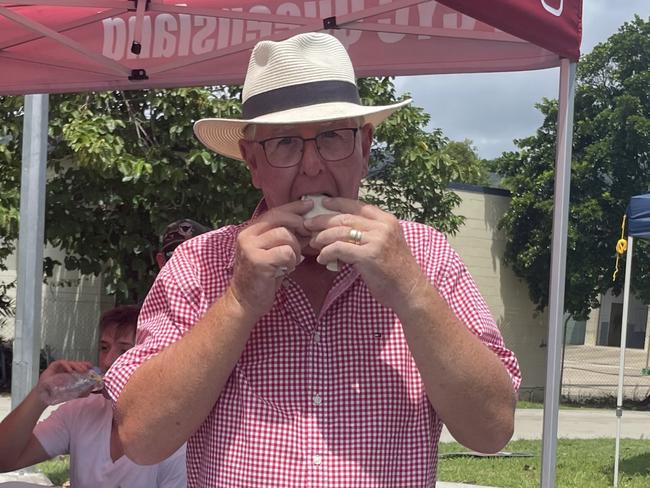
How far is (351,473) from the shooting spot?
147 cm

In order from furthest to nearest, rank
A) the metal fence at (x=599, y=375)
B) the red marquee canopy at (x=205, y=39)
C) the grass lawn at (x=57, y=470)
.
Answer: the metal fence at (x=599, y=375) → the grass lawn at (x=57, y=470) → the red marquee canopy at (x=205, y=39)

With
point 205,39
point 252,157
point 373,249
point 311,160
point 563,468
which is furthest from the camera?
point 563,468

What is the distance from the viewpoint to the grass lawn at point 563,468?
308 inches

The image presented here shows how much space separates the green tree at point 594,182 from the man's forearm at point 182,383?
53.4ft

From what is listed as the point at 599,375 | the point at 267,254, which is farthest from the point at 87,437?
the point at 599,375

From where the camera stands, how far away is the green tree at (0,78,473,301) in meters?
8.59

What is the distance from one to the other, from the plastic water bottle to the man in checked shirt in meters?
1.13

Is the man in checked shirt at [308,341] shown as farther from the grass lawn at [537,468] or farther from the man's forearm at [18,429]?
the grass lawn at [537,468]

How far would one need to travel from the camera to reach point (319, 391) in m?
1.49

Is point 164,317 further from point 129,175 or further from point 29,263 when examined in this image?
point 129,175

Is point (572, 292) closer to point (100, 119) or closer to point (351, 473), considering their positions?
point (100, 119)

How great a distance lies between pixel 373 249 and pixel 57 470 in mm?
6153

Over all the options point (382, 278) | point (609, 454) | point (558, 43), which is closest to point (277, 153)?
point (382, 278)

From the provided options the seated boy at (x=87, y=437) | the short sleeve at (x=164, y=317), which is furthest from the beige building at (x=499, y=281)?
the short sleeve at (x=164, y=317)
